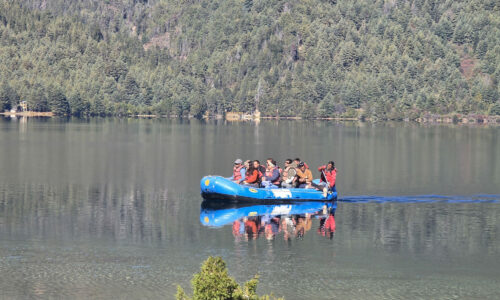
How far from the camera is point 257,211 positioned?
5819cm

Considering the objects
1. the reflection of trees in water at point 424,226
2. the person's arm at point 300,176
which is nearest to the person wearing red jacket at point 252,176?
the person's arm at point 300,176

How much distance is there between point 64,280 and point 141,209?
72.6ft

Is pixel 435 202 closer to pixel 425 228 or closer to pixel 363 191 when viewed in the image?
pixel 363 191

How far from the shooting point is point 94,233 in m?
49.0

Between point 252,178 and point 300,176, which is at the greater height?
point 300,176

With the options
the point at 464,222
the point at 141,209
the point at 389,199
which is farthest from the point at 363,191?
the point at 141,209

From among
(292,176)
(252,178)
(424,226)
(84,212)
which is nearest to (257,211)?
(252,178)

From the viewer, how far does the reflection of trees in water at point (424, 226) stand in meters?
47.8

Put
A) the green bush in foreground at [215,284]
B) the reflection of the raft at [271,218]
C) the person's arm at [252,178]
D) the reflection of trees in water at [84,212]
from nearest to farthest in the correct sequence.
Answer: the green bush in foreground at [215,284], the reflection of trees in water at [84,212], the reflection of the raft at [271,218], the person's arm at [252,178]

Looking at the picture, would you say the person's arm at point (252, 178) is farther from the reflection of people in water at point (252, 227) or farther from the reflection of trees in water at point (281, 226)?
the reflection of people in water at point (252, 227)

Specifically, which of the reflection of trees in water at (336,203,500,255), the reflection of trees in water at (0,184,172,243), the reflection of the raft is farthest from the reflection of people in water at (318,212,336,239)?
the reflection of trees in water at (0,184,172,243)

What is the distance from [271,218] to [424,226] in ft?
32.1

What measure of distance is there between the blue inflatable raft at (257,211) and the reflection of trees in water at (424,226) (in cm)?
135

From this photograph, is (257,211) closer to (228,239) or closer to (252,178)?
(252,178)
